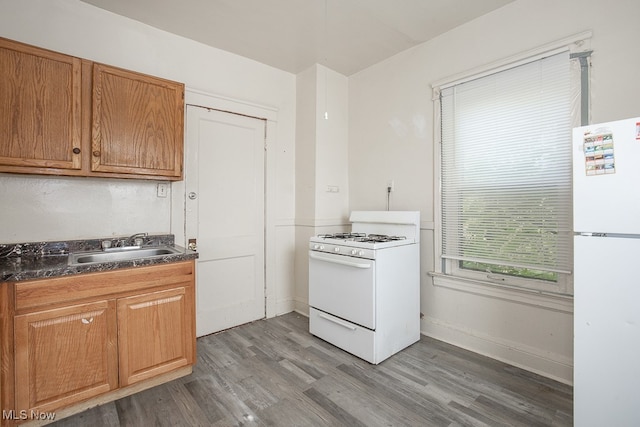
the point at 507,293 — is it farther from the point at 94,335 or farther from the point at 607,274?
the point at 94,335

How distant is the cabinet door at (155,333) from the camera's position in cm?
189

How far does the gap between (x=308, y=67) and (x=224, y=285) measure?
8.58 ft

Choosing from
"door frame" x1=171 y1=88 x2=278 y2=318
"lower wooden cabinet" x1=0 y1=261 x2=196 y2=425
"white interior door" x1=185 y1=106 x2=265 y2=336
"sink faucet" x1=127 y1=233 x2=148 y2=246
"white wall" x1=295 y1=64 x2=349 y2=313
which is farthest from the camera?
"white wall" x1=295 y1=64 x2=349 y2=313

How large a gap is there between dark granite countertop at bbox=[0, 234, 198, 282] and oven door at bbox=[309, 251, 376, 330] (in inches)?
44.5

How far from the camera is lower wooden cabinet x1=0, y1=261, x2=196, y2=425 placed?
1586 mm

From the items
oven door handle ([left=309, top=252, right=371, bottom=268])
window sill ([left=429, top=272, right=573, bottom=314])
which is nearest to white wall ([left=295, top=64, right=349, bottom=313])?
oven door handle ([left=309, top=252, right=371, bottom=268])

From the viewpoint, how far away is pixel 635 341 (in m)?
1.31

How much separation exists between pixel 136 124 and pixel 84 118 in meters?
0.31

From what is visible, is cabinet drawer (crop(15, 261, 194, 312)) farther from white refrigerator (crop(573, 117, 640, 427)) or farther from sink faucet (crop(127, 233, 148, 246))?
white refrigerator (crop(573, 117, 640, 427))

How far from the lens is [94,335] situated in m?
1.79

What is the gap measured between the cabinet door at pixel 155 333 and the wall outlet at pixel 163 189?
0.98 meters

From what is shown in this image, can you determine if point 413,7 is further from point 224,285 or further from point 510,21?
point 224,285

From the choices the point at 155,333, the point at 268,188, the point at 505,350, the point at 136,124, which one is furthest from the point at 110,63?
the point at 505,350

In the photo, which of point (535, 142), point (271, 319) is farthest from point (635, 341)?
point (271, 319)
